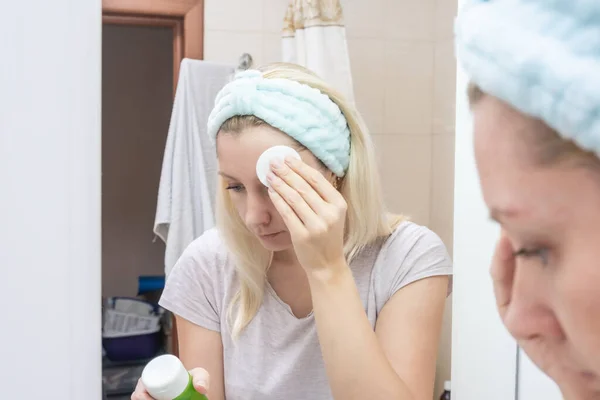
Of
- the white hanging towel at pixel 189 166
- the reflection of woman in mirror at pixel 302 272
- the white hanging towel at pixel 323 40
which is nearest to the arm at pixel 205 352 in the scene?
the reflection of woman in mirror at pixel 302 272

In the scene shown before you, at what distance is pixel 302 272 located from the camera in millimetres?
837

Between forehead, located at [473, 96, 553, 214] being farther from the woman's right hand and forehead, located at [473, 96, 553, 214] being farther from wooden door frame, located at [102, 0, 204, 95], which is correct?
wooden door frame, located at [102, 0, 204, 95]

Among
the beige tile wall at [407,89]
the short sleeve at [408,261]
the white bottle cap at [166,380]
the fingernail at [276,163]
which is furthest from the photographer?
the beige tile wall at [407,89]

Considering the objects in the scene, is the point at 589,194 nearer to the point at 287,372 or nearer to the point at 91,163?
the point at 91,163

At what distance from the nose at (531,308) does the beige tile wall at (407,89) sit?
1.27 meters

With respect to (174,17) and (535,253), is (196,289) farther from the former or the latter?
(174,17)

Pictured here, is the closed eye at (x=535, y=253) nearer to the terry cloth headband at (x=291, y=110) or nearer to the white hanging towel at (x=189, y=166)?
the terry cloth headband at (x=291, y=110)

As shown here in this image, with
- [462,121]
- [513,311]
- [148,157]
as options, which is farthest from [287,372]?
[148,157]

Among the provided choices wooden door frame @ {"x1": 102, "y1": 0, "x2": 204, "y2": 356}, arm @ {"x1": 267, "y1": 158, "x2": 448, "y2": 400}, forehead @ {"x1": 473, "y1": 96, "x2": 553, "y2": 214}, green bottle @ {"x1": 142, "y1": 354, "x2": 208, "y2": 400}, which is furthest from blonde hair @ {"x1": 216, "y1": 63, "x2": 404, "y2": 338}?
wooden door frame @ {"x1": 102, "y1": 0, "x2": 204, "y2": 356}

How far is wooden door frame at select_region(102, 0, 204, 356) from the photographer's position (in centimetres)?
144

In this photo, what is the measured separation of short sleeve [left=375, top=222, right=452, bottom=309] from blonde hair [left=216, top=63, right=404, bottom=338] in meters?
0.03

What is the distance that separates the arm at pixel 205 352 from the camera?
2.68ft

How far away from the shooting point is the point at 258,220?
27.4 inches

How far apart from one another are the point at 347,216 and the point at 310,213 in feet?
0.55
